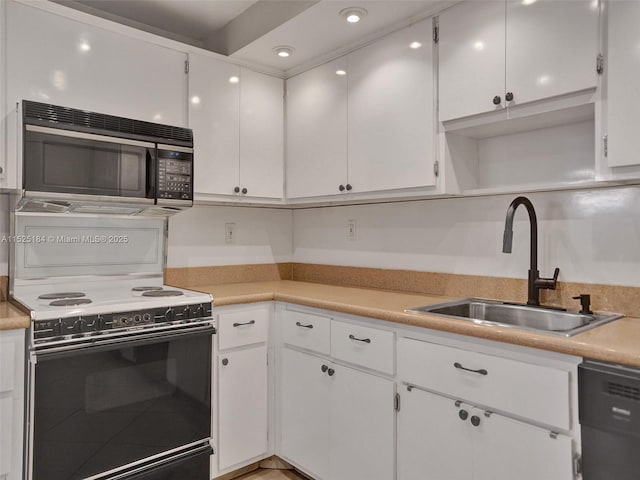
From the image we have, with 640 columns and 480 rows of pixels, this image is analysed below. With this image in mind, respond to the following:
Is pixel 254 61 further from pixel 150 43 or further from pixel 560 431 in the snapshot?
pixel 560 431

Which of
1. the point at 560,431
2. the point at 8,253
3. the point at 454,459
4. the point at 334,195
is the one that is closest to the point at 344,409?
the point at 454,459

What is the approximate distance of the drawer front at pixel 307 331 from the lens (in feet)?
6.72

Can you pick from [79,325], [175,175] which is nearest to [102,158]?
[175,175]

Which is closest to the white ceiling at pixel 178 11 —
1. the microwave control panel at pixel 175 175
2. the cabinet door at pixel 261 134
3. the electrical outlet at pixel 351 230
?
the cabinet door at pixel 261 134

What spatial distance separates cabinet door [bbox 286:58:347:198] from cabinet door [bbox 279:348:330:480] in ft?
3.15

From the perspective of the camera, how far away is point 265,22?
7.38 feet

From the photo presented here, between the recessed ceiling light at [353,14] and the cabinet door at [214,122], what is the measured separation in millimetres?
783

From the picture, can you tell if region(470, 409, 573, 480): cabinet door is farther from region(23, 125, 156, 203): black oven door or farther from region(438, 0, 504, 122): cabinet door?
region(23, 125, 156, 203): black oven door

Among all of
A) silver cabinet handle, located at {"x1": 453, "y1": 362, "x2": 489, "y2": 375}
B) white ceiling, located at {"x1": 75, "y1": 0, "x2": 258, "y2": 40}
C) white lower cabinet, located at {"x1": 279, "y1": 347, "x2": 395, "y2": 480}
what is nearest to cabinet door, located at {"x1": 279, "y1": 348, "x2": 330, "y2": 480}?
white lower cabinet, located at {"x1": 279, "y1": 347, "x2": 395, "y2": 480}

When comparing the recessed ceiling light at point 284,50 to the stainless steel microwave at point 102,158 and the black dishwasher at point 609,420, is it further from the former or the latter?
the black dishwasher at point 609,420

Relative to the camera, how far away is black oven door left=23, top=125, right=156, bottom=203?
1726 mm

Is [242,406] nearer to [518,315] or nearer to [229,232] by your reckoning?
[229,232]

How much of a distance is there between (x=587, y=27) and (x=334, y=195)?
4.46 ft

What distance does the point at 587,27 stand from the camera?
1.51m
